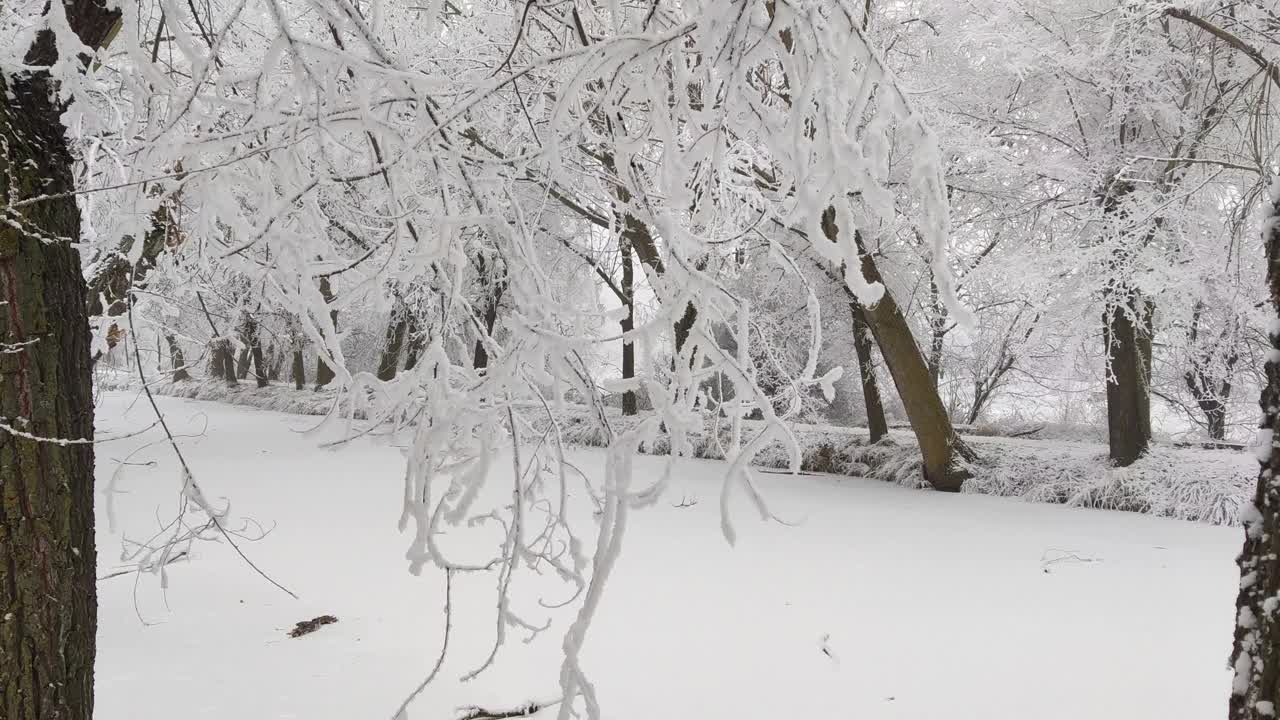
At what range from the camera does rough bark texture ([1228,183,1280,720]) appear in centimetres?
144

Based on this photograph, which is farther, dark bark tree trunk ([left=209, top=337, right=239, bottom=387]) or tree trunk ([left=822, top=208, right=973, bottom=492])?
dark bark tree trunk ([left=209, top=337, right=239, bottom=387])

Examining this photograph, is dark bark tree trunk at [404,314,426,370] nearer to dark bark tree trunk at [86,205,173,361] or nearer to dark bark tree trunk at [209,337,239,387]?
dark bark tree trunk at [209,337,239,387]

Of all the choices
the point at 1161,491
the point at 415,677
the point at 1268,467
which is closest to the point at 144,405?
the point at 415,677

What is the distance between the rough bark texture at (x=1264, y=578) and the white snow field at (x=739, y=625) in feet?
3.82

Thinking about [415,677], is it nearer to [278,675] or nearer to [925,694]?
[278,675]

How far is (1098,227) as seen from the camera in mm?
6961

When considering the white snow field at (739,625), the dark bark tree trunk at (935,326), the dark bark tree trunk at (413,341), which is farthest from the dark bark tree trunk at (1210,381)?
the dark bark tree trunk at (413,341)

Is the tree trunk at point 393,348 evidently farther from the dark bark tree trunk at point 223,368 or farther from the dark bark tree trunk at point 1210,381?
the dark bark tree trunk at point 1210,381

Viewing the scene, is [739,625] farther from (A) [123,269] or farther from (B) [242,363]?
(B) [242,363]

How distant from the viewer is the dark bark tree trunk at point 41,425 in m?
1.62

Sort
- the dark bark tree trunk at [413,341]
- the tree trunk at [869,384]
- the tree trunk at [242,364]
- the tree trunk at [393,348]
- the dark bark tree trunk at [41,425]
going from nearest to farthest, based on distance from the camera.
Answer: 1. the dark bark tree trunk at [41,425]
2. the tree trunk at [869,384]
3. the dark bark tree trunk at [413,341]
4. the tree trunk at [393,348]
5. the tree trunk at [242,364]

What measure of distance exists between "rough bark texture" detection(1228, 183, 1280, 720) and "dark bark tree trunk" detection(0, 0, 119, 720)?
7.45 ft

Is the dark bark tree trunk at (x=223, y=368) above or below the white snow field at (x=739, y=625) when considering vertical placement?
above

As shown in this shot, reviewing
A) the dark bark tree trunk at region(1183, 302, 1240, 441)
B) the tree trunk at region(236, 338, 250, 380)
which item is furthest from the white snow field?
the tree trunk at region(236, 338, 250, 380)
